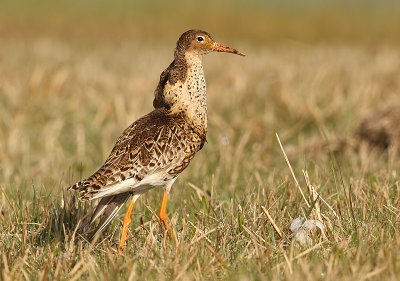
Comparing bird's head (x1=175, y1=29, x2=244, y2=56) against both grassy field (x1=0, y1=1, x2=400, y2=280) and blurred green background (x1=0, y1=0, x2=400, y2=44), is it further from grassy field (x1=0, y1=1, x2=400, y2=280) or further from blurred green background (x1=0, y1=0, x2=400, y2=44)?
blurred green background (x1=0, y1=0, x2=400, y2=44)

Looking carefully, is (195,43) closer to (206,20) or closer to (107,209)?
(107,209)

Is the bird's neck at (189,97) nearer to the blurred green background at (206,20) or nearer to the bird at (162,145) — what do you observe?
the bird at (162,145)

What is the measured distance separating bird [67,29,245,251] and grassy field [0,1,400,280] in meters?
0.24

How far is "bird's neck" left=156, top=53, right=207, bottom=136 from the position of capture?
15.3 ft

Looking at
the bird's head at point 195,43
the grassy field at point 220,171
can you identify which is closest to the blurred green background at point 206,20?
the grassy field at point 220,171

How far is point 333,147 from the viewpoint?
795 centimetres

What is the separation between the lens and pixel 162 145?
4500 mm

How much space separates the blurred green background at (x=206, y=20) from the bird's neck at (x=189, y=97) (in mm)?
17400

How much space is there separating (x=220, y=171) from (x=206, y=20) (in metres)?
25.6

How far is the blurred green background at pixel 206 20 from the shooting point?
25344 mm

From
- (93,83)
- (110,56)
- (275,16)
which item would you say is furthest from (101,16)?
(93,83)

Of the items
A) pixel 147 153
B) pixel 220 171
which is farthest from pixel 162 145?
pixel 220 171

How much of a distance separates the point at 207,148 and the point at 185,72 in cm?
327

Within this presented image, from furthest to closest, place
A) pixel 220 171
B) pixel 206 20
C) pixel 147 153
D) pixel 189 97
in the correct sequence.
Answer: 1. pixel 206 20
2. pixel 220 171
3. pixel 189 97
4. pixel 147 153
